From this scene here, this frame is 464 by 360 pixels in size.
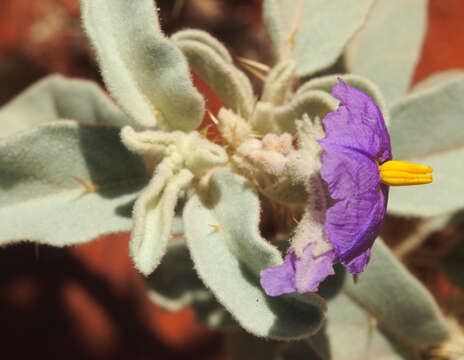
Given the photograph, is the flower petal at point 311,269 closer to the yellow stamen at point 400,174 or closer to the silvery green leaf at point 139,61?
the yellow stamen at point 400,174

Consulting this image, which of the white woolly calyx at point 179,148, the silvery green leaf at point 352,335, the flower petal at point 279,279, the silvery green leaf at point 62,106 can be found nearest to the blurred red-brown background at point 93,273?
the silvery green leaf at point 62,106

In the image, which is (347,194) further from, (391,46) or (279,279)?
(391,46)

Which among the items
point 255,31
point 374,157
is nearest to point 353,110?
point 374,157

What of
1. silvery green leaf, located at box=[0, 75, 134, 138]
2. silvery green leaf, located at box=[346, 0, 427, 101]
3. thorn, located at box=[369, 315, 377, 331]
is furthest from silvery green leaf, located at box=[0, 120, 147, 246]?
silvery green leaf, located at box=[346, 0, 427, 101]

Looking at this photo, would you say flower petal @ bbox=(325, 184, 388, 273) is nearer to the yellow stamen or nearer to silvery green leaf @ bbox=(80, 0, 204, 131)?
the yellow stamen

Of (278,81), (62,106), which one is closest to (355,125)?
(278,81)
